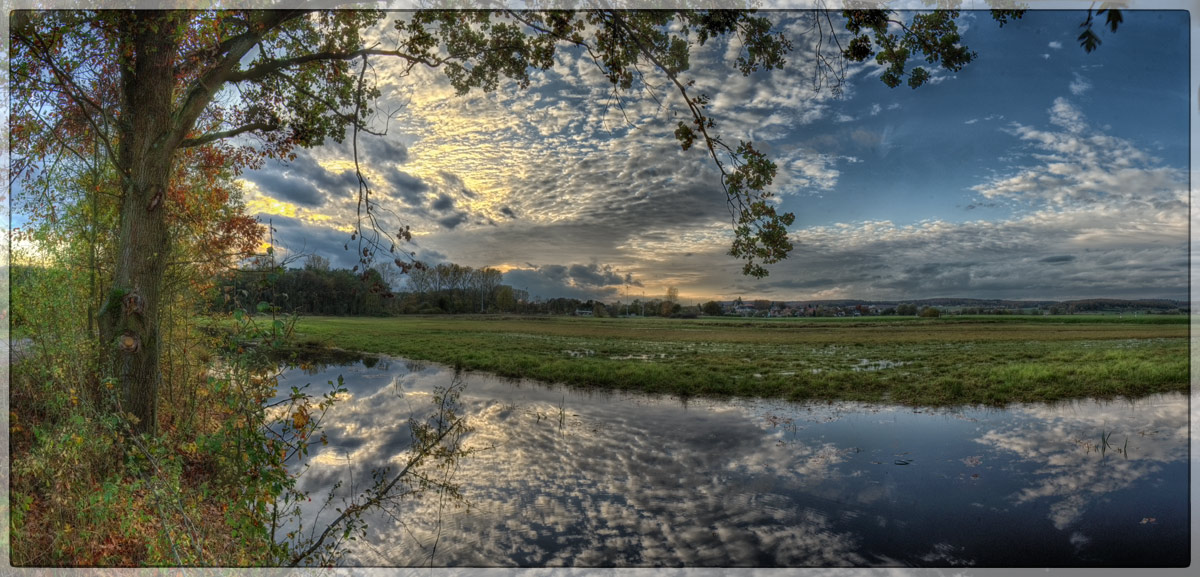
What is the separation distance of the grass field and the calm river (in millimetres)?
3206

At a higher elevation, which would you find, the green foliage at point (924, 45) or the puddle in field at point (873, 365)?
the green foliage at point (924, 45)

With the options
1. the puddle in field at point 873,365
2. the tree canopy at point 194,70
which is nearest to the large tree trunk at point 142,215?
the tree canopy at point 194,70

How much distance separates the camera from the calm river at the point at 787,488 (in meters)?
7.16

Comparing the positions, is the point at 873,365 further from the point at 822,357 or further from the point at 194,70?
the point at 194,70

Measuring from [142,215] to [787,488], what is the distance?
10843 millimetres

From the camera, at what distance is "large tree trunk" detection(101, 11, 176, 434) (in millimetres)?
6016

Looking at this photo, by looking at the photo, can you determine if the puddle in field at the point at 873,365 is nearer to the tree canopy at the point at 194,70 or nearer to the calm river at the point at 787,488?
the calm river at the point at 787,488

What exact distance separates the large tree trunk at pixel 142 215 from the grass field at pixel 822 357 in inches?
81.1

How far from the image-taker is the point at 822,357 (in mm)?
29531

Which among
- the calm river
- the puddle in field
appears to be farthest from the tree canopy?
the puddle in field

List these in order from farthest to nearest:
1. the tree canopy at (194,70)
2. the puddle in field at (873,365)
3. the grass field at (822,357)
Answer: the puddle in field at (873,365) → the grass field at (822,357) → the tree canopy at (194,70)

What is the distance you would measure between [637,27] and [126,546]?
8061 millimetres

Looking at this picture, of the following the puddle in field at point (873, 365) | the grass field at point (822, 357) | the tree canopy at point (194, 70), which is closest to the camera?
the tree canopy at point (194, 70)

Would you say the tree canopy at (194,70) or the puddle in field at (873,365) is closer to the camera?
the tree canopy at (194,70)
